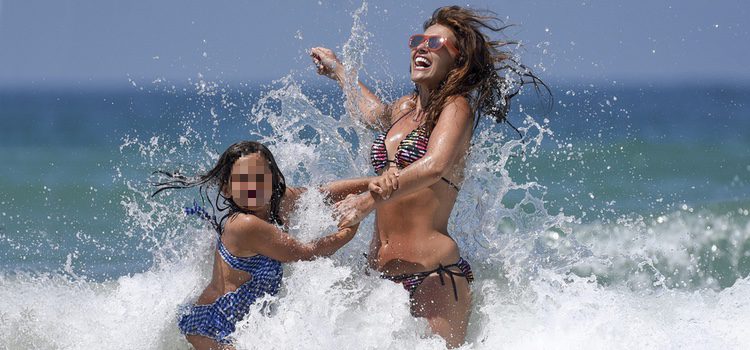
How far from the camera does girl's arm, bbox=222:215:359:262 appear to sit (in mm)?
5043

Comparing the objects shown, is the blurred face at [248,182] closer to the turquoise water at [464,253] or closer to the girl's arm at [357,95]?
the turquoise water at [464,253]

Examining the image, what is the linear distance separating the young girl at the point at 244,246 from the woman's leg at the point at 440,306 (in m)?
0.45

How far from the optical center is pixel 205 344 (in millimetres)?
5211

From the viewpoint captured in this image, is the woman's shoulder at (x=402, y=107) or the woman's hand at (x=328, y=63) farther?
the woman's hand at (x=328, y=63)

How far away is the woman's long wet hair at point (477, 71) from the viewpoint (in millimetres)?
5391

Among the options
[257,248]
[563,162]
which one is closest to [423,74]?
[257,248]

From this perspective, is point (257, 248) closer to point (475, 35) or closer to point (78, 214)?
point (475, 35)

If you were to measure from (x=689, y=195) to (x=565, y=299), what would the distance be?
9997mm

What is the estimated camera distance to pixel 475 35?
5473mm

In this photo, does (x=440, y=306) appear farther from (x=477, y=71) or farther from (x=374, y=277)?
(x=477, y=71)

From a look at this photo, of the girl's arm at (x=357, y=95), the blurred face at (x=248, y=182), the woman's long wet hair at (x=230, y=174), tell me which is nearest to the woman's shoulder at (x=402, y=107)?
the girl's arm at (x=357, y=95)

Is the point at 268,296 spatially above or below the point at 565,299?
above

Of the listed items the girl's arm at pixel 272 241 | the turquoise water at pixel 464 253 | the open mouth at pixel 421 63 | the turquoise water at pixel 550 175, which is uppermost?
the open mouth at pixel 421 63

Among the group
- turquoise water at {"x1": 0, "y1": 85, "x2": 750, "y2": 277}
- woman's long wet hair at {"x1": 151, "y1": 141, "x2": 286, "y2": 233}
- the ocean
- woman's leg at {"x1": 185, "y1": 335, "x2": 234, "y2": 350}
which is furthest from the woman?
turquoise water at {"x1": 0, "y1": 85, "x2": 750, "y2": 277}
